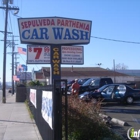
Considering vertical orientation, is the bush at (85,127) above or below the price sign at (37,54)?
below

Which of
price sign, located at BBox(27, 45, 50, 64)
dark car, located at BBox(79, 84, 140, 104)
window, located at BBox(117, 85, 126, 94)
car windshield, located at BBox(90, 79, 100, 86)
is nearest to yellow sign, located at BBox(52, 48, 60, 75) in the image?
price sign, located at BBox(27, 45, 50, 64)

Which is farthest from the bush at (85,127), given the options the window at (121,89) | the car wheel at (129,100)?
the car wheel at (129,100)

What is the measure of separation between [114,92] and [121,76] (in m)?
44.3

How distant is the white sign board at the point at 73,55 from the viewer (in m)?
15.0

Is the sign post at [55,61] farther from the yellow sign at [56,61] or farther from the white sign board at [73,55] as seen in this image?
the white sign board at [73,55]

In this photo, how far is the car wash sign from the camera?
41.4ft

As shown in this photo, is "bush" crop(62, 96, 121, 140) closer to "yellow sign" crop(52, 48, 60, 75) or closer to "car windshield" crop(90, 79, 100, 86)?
"yellow sign" crop(52, 48, 60, 75)

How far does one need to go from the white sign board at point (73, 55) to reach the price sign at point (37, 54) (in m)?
1.14

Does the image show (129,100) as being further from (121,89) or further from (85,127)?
(85,127)

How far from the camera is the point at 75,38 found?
13.0 m

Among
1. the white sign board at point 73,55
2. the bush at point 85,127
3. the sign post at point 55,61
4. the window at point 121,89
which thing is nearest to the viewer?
the bush at point 85,127

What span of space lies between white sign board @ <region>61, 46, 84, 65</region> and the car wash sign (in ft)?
6.99

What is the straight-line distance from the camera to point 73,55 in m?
15.3

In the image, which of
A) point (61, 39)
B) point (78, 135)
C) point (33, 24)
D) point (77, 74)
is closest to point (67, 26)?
point (61, 39)
